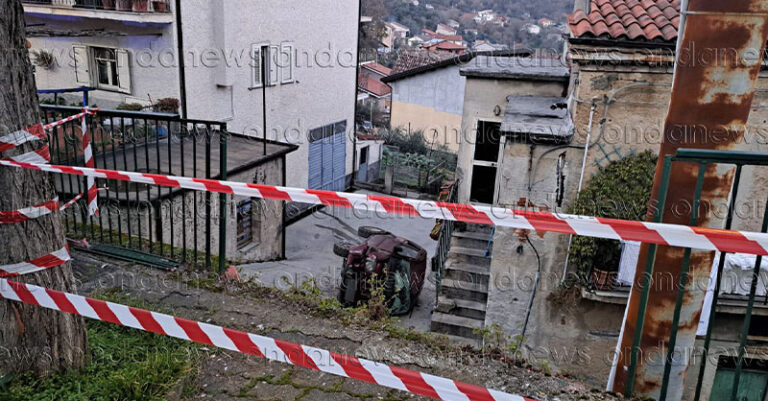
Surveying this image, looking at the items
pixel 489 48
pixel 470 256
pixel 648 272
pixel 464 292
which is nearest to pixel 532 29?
pixel 489 48

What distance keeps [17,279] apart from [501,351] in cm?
295

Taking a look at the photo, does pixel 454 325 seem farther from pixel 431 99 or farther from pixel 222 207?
pixel 431 99

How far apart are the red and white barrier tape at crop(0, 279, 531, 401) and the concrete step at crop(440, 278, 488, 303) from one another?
647 cm

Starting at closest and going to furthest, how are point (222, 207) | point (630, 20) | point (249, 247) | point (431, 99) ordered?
point (222, 207) < point (630, 20) < point (249, 247) < point (431, 99)

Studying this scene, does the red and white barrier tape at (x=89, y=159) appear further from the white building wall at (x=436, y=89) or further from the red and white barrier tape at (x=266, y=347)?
the white building wall at (x=436, y=89)

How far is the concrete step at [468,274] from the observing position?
909cm

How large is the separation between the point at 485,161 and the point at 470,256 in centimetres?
185

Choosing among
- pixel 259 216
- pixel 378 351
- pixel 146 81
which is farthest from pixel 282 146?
pixel 378 351

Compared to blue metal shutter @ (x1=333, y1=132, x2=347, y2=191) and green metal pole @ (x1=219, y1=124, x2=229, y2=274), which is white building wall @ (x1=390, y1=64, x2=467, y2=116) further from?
green metal pole @ (x1=219, y1=124, x2=229, y2=274)

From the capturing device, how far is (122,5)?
12047 mm

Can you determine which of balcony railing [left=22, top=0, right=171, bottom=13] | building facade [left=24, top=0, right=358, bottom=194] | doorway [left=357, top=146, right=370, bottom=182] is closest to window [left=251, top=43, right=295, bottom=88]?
building facade [left=24, top=0, right=358, bottom=194]

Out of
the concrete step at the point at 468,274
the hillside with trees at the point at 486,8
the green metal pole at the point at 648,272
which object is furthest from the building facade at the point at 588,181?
the hillside with trees at the point at 486,8

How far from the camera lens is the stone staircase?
8.58 meters

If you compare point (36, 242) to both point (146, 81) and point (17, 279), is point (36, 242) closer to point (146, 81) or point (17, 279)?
point (17, 279)
